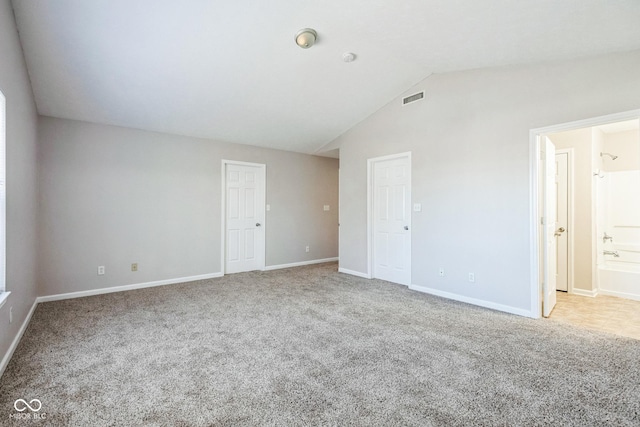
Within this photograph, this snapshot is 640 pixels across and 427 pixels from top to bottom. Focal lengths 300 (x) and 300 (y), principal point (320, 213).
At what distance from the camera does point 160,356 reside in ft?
7.87

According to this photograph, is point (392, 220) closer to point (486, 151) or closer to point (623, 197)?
point (486, 151)

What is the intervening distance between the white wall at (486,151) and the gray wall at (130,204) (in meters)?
2.92

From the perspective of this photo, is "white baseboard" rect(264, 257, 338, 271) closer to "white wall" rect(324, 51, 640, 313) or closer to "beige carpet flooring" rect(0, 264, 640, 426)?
"beige carpet flooring" rect(0, 264, 640, 426)

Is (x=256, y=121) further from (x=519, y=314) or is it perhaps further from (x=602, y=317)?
(x=602, y=317)

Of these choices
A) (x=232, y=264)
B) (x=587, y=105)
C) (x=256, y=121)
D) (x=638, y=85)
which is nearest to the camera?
(x=638, y=85)

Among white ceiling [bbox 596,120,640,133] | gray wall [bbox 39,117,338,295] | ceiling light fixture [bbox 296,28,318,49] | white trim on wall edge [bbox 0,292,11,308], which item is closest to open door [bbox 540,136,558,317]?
white ceiling [bbox 596,120,640,133]

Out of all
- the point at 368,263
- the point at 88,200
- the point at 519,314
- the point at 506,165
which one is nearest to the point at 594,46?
the point at 506,165

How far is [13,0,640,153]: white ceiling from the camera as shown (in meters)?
2.51

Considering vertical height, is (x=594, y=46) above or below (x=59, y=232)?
above

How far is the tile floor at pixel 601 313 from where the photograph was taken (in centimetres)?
304

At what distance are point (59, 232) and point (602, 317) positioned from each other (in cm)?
666

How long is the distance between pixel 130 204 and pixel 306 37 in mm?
3439

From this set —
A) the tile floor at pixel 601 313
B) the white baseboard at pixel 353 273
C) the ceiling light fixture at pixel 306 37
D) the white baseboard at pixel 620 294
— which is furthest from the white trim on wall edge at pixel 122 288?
the white baseboard at pixel 620 294

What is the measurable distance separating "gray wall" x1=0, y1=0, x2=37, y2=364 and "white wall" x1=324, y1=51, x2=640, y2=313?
426 cm
